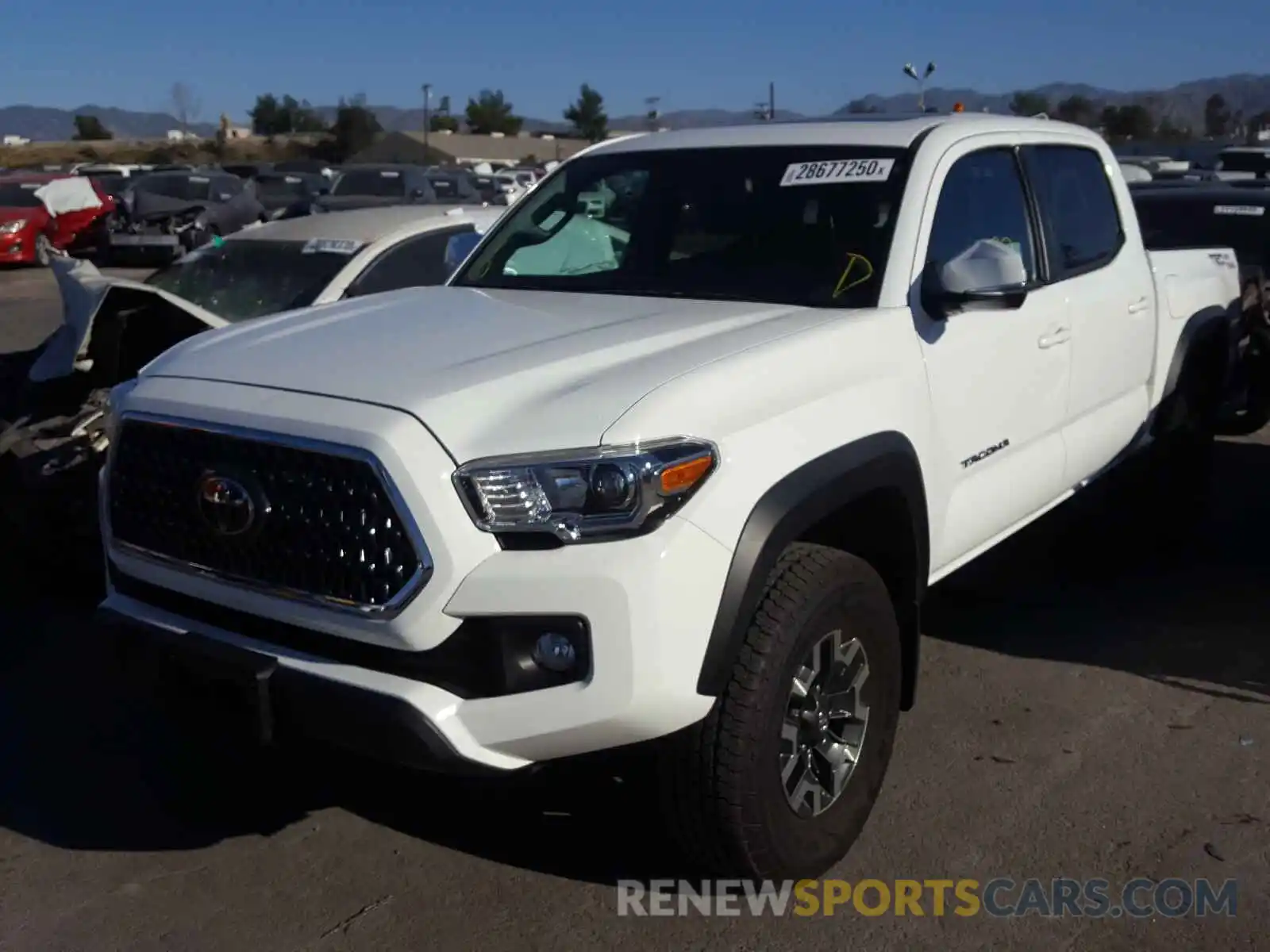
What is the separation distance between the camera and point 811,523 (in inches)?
126

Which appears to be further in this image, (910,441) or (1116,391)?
(1116,391)

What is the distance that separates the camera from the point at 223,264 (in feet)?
23.2

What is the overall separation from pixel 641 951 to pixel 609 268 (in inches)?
87.2

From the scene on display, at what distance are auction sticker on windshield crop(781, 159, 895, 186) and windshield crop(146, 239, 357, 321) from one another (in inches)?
116

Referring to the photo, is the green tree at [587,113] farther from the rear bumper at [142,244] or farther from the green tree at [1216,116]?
the rear bumper at [142,244]

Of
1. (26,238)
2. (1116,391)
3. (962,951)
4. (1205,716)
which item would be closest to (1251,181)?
(1116,391)

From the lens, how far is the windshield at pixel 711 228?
13.2ft

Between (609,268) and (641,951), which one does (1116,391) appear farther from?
(641,951)

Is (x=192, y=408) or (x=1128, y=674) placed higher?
(x=192, y=408)

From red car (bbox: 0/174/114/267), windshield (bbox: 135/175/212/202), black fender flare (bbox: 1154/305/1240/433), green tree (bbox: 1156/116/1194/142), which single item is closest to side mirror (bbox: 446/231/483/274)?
black fender flare (bbox: 1154/305/1240/433)

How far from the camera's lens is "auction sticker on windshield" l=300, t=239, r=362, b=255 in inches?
263

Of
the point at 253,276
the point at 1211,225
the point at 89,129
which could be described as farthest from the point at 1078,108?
the point at 89,129

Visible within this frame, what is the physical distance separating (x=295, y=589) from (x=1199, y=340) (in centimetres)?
443

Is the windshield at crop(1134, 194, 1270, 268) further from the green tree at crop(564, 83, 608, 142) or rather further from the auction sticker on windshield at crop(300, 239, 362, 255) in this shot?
the green tree at crop(564, 83, 608, 142)
